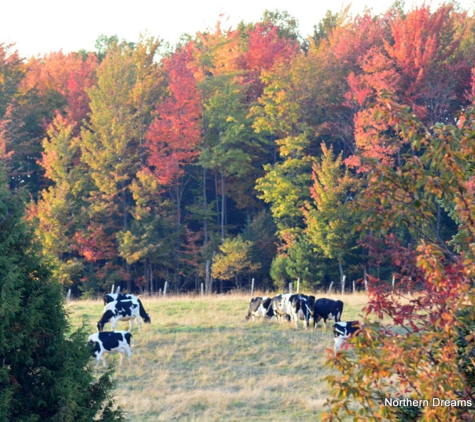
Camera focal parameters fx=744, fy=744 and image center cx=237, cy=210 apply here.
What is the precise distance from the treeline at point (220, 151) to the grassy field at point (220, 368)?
45.5ft

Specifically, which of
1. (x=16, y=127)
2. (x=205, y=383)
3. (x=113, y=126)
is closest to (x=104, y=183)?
(x=113, y=126)

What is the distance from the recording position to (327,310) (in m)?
23.9

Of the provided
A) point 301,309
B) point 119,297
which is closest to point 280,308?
point 301,309

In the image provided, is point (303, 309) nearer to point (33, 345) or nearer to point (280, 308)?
point (280, 308)

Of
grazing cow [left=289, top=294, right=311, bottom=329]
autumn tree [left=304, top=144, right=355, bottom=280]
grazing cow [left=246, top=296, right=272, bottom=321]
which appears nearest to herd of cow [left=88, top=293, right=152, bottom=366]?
grazing cow [left=246, top=296, right=272, bottom=321]

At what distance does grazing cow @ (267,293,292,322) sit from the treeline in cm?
1346

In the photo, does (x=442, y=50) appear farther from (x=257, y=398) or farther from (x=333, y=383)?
(x=333, y=383)

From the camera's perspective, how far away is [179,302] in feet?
96.9

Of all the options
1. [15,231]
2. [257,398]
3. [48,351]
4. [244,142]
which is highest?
[244,142]

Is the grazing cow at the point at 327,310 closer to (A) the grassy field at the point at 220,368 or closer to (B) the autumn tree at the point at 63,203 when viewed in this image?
(A) the grassy field at the point at 220,368

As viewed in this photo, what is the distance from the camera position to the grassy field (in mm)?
14742

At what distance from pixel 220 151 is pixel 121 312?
22.1 metres

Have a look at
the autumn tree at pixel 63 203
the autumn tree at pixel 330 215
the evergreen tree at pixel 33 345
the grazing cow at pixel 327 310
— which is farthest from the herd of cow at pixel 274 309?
the autumn tree at pixel 63 203

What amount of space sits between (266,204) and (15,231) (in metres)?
39.0
